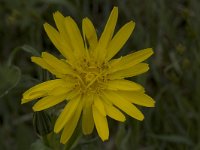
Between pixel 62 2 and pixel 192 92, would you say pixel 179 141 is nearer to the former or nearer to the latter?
pixel 192 92

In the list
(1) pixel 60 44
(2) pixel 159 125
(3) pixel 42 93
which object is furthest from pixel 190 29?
(3) pixel 42 93

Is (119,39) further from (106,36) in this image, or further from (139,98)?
(139,98)

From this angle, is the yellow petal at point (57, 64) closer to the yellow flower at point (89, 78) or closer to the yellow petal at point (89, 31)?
the yellow flower at point (89, 78)

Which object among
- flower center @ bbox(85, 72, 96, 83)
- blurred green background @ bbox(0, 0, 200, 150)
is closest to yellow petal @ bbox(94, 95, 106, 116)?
flower center @ bbox(85, 72, 96, 83)

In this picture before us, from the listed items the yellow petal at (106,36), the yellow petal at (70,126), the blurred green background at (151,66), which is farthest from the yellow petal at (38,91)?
the blurred green background at (151,66)

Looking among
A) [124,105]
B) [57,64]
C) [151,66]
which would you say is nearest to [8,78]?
[57,64]

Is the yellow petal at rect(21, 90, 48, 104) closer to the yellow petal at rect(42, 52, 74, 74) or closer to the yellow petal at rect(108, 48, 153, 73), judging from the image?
the yellow petal at rect(42, 52, 74, 74)

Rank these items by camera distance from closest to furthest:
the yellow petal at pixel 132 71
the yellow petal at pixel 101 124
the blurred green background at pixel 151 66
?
the yellow petal at pixel 101 124
the yellow petal at pixel 132 71
the blurred green background at pixel 151 66
